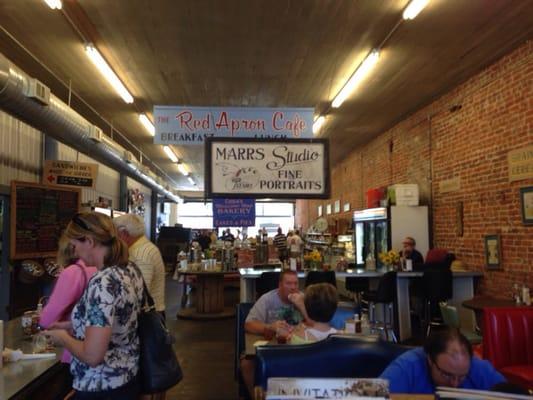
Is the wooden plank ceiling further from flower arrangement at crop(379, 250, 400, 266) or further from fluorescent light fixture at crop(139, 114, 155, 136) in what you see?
flower arrangement at crop(379, 250, 400, 266)

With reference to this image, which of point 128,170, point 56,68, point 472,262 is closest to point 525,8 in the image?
point 472,262

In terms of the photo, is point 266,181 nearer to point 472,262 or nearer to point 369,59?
point 369,59

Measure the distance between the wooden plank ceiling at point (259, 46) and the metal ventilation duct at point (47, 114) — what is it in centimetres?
59

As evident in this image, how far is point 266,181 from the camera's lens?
4.64m

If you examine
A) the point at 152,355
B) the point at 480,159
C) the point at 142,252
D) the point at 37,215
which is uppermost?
the point at 480,159

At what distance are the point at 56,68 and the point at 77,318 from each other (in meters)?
5.78

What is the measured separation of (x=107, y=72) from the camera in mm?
6754

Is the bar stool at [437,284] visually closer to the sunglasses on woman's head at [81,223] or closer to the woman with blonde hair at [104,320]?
the woman with blonde hair at [104,320]

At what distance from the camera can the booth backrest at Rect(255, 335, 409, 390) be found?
2.26 metres

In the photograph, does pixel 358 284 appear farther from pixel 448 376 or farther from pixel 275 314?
pixel 448 376

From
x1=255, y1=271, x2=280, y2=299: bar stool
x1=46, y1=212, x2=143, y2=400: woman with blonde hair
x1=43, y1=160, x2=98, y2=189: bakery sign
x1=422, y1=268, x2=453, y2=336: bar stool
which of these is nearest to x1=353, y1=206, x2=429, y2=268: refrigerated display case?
x1=422, y1=268, x2=453, y2=336: bar stool

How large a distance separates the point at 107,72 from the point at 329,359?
571cm

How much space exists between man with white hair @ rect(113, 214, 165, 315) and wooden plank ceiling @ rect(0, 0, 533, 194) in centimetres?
242

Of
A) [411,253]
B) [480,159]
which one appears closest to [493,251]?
[480,159]
